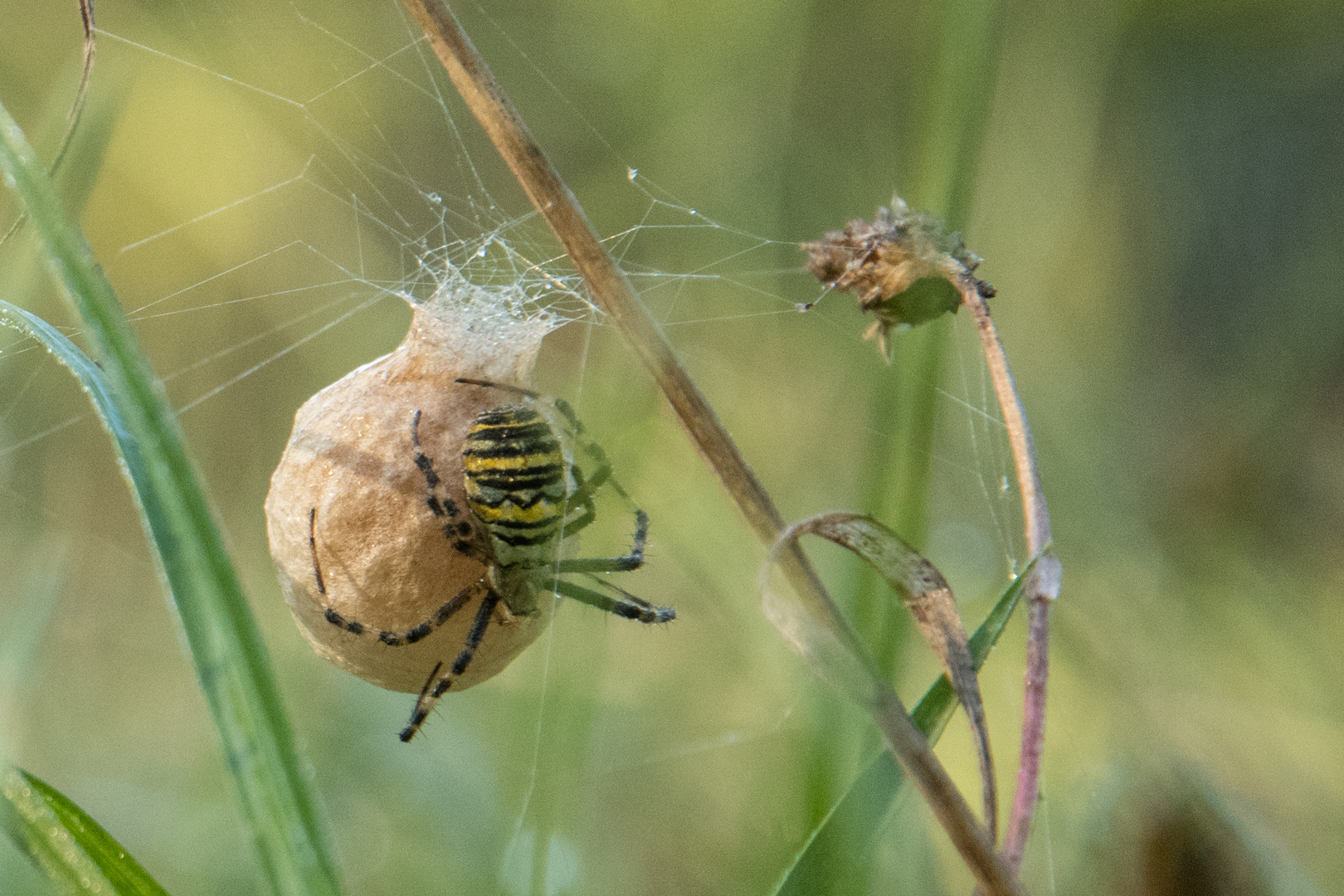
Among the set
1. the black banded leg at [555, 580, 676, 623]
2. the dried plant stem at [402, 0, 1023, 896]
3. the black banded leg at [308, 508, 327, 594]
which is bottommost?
the black banded leg at [555, 580, 676, 623]

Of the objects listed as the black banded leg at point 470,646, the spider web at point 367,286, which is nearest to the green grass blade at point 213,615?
the black banded leg at point 470,646

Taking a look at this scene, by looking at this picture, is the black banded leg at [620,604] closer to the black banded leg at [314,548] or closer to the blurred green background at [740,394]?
the blurred green background at [740,394]

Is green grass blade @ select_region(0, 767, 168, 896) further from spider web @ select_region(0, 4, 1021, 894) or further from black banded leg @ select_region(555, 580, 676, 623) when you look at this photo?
spider web @ select_region(0, 4, 1021, 894)

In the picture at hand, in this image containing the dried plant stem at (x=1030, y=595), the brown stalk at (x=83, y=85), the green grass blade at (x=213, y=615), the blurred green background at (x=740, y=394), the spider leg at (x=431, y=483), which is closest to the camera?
the green grass blade at (x=213, y=615)

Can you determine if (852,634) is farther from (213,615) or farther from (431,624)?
(431,624)

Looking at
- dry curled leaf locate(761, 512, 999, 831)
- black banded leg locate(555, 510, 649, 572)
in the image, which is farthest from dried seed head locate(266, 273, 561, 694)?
dry curled leaf locate(761, 512, 999, 831)

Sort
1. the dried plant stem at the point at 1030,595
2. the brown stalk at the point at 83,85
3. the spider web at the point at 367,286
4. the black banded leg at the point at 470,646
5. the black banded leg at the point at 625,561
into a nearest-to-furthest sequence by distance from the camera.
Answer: the dried plant stem at the point at 1030,595
the brown stalk at the point at 83,85
the black banded leg at the point at 470,646
the black banded leg at the point at 625,561
the spider web at the point at 367,286

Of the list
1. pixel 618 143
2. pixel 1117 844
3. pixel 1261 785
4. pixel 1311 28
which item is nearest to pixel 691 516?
pixel 1117 844
